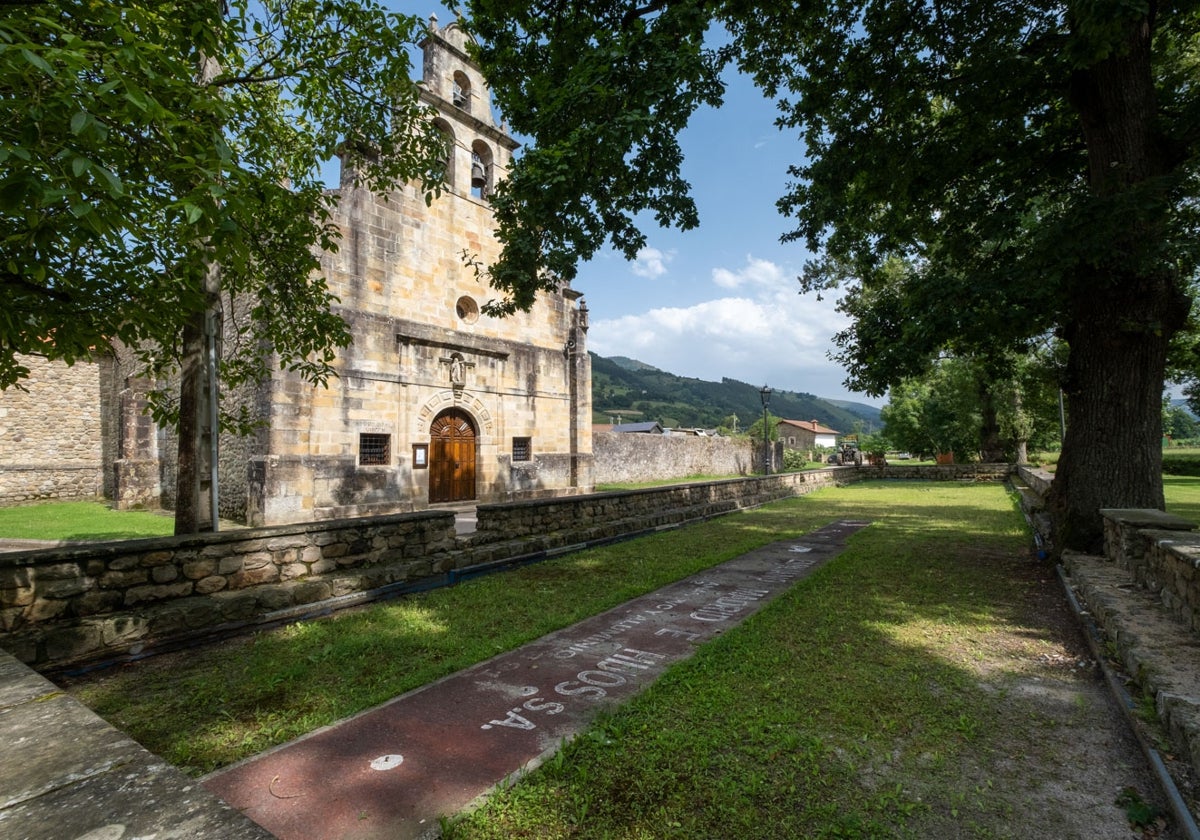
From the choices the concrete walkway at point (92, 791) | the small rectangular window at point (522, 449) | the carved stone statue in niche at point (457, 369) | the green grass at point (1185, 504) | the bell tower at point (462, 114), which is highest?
the bell tower at point (462, 114)

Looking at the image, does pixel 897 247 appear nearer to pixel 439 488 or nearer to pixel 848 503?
pixel 848 503

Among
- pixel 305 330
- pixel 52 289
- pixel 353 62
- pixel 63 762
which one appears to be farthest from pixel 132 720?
pixel 353 62

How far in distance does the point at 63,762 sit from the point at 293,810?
3.96 feet

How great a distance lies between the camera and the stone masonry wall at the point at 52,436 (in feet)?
58.9

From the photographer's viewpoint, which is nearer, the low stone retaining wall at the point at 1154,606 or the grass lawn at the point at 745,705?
the grass lawn at the point at 745,705

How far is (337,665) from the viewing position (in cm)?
436

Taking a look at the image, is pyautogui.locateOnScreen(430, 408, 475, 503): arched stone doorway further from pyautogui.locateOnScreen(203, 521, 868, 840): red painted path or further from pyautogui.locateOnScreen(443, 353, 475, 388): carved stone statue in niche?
pyautogui.locateOnScreen(203, 521, 868, 840): red painted path

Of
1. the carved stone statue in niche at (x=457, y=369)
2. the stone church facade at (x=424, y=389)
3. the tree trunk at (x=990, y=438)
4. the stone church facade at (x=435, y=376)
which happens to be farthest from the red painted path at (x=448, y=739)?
the tree trunk at (x=990, y=438)

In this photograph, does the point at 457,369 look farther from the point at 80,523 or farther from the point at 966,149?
the point at 966,149

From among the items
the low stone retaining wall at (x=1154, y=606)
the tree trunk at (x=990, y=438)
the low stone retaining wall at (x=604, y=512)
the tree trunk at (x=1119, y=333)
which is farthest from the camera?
the tree trunk at (x=990, y=438)

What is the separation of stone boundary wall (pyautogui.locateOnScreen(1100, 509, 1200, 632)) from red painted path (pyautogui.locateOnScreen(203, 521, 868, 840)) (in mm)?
3600

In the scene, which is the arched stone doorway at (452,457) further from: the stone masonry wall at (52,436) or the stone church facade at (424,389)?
the stone masonry wall at (52,436)

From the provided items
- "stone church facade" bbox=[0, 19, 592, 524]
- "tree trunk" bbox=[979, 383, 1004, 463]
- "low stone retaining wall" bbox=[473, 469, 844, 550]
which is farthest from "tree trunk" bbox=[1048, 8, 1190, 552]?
"tree trunk" bbox=[979, 383, 1004, 463]

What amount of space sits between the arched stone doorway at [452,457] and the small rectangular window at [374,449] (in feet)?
4.30
